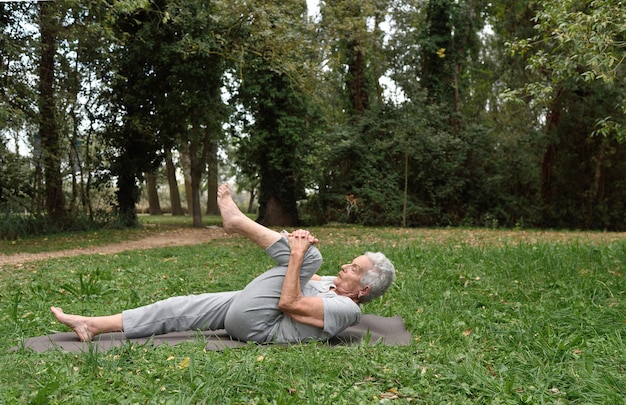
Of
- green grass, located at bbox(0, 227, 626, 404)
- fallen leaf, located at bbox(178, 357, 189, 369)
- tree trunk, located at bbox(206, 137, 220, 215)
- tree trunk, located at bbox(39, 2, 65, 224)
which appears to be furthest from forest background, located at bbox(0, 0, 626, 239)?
fallen leaf, located at bbox(178, 357, 189, 369)

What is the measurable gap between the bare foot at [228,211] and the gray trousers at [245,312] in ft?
1.00

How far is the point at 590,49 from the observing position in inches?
223

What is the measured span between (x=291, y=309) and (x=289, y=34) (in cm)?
979

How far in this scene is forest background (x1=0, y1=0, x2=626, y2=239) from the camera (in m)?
13.4

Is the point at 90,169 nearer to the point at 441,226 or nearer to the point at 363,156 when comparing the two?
the point at 363,156

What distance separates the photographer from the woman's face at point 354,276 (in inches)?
147

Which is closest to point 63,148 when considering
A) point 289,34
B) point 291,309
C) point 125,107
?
point 125,107

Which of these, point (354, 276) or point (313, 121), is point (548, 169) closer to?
point (313, 121)

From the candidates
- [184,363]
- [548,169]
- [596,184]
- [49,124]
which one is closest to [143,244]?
[49,124]

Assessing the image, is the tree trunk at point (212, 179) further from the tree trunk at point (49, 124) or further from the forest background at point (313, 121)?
the tree trunk at point (49, 124)

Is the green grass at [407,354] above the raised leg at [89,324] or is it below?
below

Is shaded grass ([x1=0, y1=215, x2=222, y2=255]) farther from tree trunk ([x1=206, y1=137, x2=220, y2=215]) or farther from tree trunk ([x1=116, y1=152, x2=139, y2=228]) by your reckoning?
tree trunk ([x1=206, y1=137, x2=220, y2=215])

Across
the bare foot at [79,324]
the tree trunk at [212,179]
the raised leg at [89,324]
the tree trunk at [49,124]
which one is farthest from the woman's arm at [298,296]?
the tree trunk at [212,179]

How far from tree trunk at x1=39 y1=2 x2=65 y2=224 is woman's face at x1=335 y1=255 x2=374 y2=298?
36.6 ft
